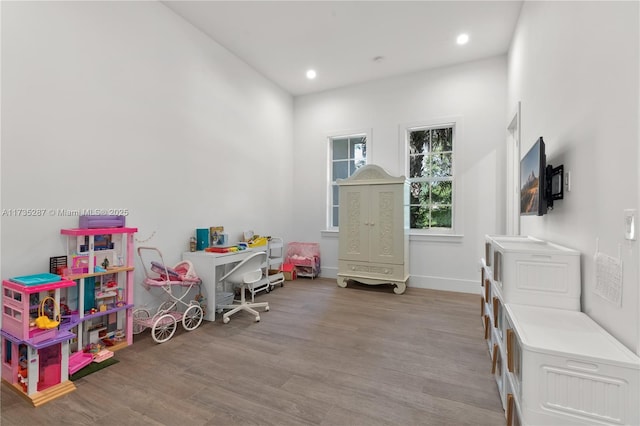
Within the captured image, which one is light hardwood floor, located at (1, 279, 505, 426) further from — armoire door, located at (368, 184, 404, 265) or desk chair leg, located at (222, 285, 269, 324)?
armoire door, located at (368, 184, 404, 265)

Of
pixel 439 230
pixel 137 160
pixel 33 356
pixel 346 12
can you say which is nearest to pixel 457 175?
pixel 439 230

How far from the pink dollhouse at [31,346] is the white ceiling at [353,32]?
316cm

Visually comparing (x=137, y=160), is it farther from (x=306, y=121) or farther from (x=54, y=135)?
(x=306, y=121)

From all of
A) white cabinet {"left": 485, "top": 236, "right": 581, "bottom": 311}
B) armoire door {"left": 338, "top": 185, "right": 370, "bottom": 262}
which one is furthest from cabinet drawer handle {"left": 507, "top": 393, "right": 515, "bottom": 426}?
armoire door {"left": 338, "top": 185, "right": 370, "bottom": 262}

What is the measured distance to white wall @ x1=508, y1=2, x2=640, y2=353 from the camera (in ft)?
4.03

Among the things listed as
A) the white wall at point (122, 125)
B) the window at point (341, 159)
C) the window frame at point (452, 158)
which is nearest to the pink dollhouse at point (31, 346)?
the white wall at point (122, 125)

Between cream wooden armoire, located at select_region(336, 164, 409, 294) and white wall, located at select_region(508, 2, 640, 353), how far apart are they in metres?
2.05

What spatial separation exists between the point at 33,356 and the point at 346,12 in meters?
4.20

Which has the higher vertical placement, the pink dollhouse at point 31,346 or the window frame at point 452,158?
the window frame at point 452,158

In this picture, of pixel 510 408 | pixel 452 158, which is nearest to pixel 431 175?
pixel 452 158

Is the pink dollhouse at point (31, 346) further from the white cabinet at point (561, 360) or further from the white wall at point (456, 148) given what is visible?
the white wall at point (456, 148)

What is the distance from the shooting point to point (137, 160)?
306 cm

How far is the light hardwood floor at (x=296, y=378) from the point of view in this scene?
1747mm

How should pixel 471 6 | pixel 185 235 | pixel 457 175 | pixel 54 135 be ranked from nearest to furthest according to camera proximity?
pixel 54 135, pixel 471 6, pixel 185 235, pixel 457 175
